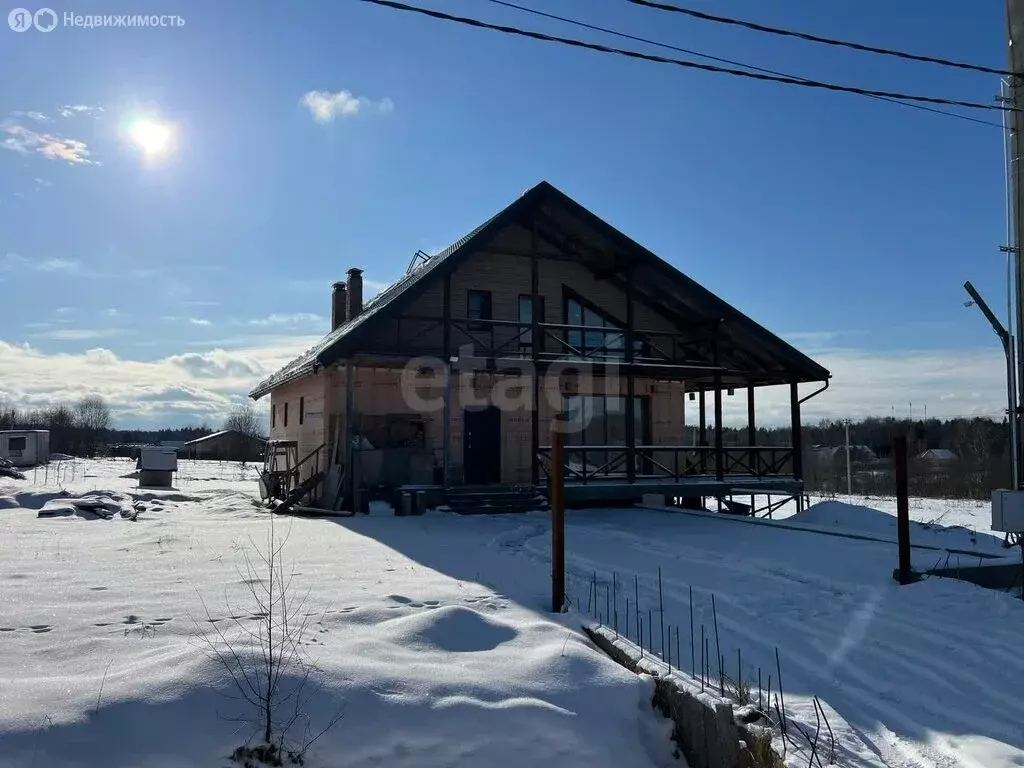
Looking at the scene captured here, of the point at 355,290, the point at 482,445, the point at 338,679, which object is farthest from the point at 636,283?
the point at 338,679

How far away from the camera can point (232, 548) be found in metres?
9.90

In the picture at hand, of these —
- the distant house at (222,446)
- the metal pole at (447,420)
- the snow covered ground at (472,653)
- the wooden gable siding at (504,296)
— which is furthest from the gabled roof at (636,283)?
the distant house at (222,446)

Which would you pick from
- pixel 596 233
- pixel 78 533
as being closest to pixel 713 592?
pixel 78 533

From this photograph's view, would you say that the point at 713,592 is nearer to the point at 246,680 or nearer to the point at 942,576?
the point at 942,576

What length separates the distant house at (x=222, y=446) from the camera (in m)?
71.9

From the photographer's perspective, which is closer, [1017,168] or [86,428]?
[1017,168]

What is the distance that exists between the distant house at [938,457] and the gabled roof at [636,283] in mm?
30001

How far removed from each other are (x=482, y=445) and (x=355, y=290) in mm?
6898

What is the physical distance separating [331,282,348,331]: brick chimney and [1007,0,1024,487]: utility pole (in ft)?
60.4

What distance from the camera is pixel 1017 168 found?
1217 cm

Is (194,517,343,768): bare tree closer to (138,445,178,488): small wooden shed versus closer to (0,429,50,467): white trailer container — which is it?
(138,445,178,488): small wooden shed

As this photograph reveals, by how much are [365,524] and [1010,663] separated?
9877 mm

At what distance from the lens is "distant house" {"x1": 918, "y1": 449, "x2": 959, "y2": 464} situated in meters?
44.8

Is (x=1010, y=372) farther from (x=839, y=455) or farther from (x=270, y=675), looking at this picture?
(x=839, y=455)
